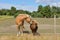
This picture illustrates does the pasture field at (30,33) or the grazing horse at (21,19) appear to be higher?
the grazing horse at (21,19)

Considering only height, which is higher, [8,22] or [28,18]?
[28,18]

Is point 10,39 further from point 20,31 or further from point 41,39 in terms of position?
point 20,31

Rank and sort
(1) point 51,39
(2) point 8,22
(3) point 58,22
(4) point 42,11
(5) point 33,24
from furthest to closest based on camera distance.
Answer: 1. (2) point 8,22
2. (3) point 58,22
3. (4) point 42,11
4. (5) point 33,24
5. (1) point 51,39

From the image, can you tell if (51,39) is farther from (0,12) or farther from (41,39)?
(0,12)

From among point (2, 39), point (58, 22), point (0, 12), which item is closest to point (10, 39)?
point (2, 39)

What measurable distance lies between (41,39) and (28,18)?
3054 millimetres

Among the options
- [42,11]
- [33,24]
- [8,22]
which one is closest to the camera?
[33,24]

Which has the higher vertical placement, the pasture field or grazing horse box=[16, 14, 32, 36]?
grazing horse box=[16, 14, 32, 36]

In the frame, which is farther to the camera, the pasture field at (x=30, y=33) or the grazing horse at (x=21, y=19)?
the grazing horse at (x=21, y=19)

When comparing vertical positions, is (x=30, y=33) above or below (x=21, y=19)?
below

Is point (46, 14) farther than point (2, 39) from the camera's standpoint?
Yes

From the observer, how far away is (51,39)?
1215 cm

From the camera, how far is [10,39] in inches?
484

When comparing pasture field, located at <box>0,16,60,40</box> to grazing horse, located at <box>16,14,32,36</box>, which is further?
grazing horse, located at <box>16,14,32,36</box>
